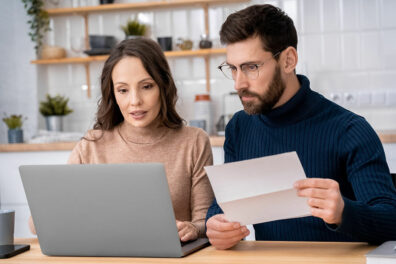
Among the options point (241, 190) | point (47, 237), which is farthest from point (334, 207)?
point (47, 237)

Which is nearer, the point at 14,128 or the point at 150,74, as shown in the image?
the point at 150,74

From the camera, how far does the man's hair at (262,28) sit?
1.55 m

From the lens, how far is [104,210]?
121 centimetres

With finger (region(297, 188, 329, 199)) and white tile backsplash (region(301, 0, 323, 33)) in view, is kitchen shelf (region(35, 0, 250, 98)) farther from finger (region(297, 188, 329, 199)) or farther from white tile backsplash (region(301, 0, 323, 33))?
finger (region(297, 188, 329, 199))

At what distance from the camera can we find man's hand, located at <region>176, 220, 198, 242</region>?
1399mm

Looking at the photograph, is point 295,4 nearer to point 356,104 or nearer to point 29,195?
point 356,104

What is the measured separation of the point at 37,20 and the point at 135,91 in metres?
2.68

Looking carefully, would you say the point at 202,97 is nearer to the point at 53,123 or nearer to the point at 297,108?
the point at 53,123

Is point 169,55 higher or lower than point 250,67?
higher

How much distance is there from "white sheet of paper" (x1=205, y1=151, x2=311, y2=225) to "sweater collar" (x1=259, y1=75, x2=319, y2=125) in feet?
1.63

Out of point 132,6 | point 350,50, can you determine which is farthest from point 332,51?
point 132,6

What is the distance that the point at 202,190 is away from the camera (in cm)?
180

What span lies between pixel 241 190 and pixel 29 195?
1.56ft

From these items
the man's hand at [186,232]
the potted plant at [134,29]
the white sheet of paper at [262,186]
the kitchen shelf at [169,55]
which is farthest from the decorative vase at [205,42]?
the white sheet of paper at [262,186]
